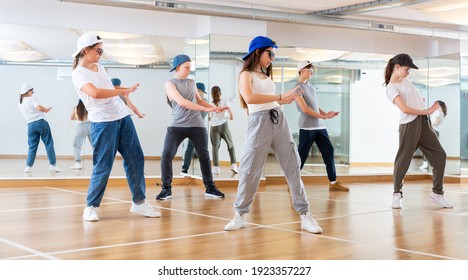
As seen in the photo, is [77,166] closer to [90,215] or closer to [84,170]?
[84,170]

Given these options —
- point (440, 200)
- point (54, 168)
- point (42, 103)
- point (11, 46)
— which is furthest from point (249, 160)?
point (42, 103)

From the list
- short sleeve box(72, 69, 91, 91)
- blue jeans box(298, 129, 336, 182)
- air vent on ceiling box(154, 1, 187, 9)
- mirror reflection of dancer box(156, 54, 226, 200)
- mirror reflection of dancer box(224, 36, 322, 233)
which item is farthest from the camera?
air vent on ceiling box(154, 1, 187, 9)

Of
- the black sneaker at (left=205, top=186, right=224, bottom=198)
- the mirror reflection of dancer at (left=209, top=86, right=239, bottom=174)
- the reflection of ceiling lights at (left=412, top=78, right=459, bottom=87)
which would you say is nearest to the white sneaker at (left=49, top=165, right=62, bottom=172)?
the mirror reflection of dancer at (left=209, top=86, right=239, bottom=174)

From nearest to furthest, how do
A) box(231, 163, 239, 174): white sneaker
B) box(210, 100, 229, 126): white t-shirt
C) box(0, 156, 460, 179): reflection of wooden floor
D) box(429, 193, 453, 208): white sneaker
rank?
box(429, 193, 453, 208): white sneaker → box(0, 156, 460, 179): reflection of wooden floor → box(210, 100, 229, 126): white t-shirt → box(231, 163, 239, 174): white sneaker

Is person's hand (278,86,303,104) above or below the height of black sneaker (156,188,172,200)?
above

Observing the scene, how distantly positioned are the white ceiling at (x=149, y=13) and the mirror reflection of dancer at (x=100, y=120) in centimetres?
291

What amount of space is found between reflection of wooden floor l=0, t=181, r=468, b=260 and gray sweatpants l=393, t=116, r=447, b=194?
0.41 meters

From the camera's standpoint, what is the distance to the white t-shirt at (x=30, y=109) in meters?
8.84

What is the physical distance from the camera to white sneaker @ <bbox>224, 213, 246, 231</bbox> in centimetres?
437

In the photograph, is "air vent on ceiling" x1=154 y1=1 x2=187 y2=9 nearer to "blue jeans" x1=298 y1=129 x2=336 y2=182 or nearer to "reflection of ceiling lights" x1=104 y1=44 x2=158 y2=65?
"reflection of ceiling lights" x1=104 y1=44 x2=158 y2=65

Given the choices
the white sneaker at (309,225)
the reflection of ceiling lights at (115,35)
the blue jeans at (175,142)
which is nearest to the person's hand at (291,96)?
the white sneaker at (309,225)

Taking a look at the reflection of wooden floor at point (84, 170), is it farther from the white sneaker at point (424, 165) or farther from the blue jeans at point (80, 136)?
the white sneaker at point (424, 165)

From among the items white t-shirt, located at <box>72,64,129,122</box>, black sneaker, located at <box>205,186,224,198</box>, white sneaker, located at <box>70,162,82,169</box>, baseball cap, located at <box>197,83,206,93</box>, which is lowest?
black sneaker, located at <box>205,186,224,198</box>
